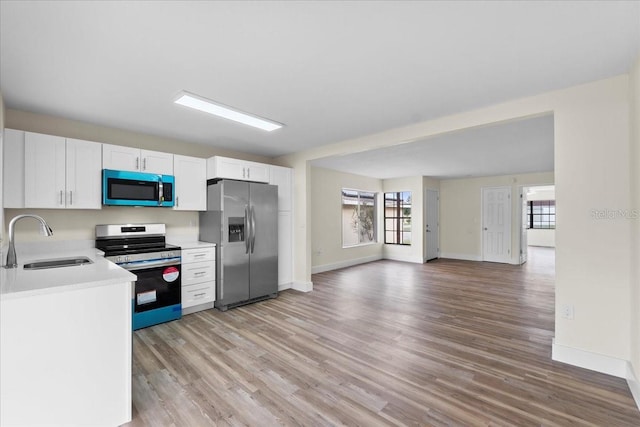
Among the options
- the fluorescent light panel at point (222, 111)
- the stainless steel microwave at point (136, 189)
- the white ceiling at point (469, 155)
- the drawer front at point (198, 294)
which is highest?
the fluorescent light panel at point (222, 111)

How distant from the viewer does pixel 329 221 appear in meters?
6.81

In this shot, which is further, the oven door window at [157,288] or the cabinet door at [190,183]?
the cabinet door at [190,183]

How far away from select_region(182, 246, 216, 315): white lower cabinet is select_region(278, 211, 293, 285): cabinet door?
3.95ft

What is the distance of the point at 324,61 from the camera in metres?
2.11

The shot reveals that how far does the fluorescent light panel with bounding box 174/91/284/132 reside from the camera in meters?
2.75

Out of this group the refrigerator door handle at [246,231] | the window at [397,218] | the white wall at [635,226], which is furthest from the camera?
the window at [397,218]

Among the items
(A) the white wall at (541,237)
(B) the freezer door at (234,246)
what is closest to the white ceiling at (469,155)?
(B) the freezer door at (234,246)

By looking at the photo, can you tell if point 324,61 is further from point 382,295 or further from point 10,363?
point 382,295

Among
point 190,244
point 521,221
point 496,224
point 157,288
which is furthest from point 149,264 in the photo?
point 521,221

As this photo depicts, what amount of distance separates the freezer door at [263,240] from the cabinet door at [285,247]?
0.29 m

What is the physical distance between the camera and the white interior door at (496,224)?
7566 mm

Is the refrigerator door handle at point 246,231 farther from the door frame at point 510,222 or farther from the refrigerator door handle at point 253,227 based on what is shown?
the door frame at point 510,222

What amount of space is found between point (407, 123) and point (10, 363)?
386 cm

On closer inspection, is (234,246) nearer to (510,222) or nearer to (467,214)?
(467,214)
